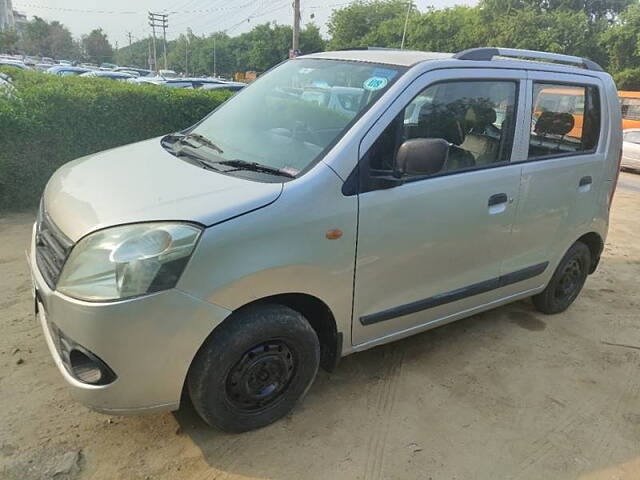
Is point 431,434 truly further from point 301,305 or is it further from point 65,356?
point 65,356

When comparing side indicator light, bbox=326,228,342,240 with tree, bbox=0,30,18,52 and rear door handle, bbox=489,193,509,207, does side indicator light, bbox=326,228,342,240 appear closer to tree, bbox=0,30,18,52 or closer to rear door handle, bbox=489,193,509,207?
rear door handle, bbox=489,193,509,207

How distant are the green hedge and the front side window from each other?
188 inches

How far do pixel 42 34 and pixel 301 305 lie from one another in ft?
327

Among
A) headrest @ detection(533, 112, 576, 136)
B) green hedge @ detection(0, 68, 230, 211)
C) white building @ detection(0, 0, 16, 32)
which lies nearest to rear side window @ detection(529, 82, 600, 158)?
headrest @ detection(533, 112, 576, 136)

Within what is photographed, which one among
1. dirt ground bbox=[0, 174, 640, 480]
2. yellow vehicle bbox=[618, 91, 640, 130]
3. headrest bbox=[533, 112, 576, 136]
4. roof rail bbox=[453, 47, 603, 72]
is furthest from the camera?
yellow vehicle bbox=[618, 91, 640, 130]

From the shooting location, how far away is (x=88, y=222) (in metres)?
2.21

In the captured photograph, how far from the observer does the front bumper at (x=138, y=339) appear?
6.72 feet

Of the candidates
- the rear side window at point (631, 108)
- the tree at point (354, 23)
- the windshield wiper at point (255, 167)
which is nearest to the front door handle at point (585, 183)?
the windshield wiper at point (255, 167)

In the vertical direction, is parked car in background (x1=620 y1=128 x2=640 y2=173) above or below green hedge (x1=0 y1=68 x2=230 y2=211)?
below

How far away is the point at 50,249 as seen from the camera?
2377 mm

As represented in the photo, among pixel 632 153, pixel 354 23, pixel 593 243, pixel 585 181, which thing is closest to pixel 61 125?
pixel 585 181

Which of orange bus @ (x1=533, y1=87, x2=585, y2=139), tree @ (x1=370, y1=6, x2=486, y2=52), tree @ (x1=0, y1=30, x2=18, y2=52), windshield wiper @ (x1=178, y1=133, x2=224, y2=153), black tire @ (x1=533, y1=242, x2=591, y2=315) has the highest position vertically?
tree @ (x1=370, y1=6, x2=486, y2=52)

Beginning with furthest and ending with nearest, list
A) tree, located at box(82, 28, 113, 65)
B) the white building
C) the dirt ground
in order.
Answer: the white building, tree, located at box(82, 28, 113, 65), the dirt ground

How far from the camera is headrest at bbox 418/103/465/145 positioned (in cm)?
292
